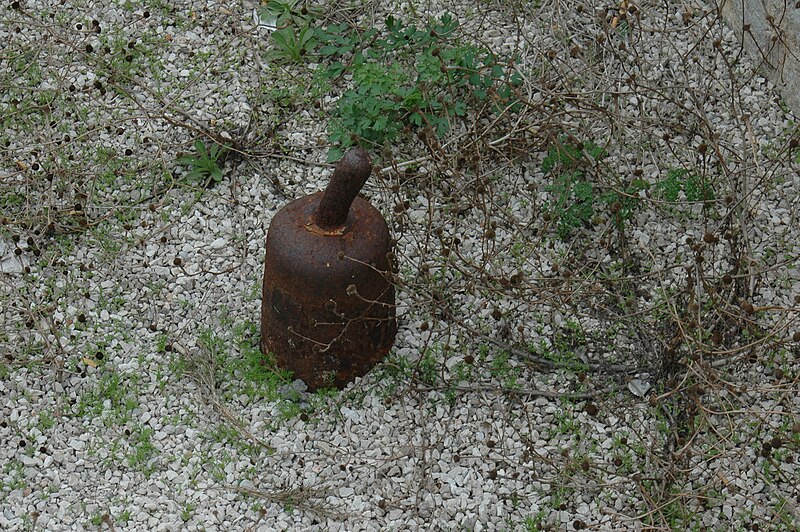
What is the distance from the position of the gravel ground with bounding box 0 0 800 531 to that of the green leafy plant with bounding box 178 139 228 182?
5cm

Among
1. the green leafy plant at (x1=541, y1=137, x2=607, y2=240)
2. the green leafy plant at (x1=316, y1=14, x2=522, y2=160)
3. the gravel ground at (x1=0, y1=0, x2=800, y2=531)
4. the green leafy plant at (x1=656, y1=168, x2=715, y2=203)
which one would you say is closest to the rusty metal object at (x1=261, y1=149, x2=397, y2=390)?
the gravel ground at (x1=0, y1=0, x2=800, y2=531)

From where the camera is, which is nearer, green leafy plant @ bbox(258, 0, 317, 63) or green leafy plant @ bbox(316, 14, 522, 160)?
green leafy plant @ bbox(316, 14, 522, 160)

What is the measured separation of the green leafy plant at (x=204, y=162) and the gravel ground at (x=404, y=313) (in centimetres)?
5

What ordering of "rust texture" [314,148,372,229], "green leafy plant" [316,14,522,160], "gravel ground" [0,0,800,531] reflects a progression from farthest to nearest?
"green leafy plant" [316,14,522,160], "gravel ground" [0,0,800,531], "rust texture" [314,148,372,229]

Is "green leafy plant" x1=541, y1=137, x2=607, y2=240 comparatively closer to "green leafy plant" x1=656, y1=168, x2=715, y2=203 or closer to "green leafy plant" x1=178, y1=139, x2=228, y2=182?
"green leafy plant" x1=656, y1=168, x2=715, y2=203

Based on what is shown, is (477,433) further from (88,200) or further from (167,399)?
(88,200)

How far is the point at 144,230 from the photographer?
4973 mm

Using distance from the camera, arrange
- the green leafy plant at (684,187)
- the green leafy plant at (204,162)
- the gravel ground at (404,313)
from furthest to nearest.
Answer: the green leafy plant at (204,162) < the green leafy plant at (684,187) < the gravel ground at (404,313)

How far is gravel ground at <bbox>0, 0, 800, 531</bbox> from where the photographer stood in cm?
395

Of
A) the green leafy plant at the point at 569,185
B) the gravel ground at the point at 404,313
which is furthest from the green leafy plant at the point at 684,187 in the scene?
the green leafy plant at the point at 569,185

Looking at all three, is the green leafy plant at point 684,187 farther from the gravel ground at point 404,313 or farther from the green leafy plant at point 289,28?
the green leafy plant at point 289,28

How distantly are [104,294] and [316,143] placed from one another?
1.29 meters

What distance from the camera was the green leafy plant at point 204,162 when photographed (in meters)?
5.14

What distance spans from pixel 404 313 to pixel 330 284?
597mm
